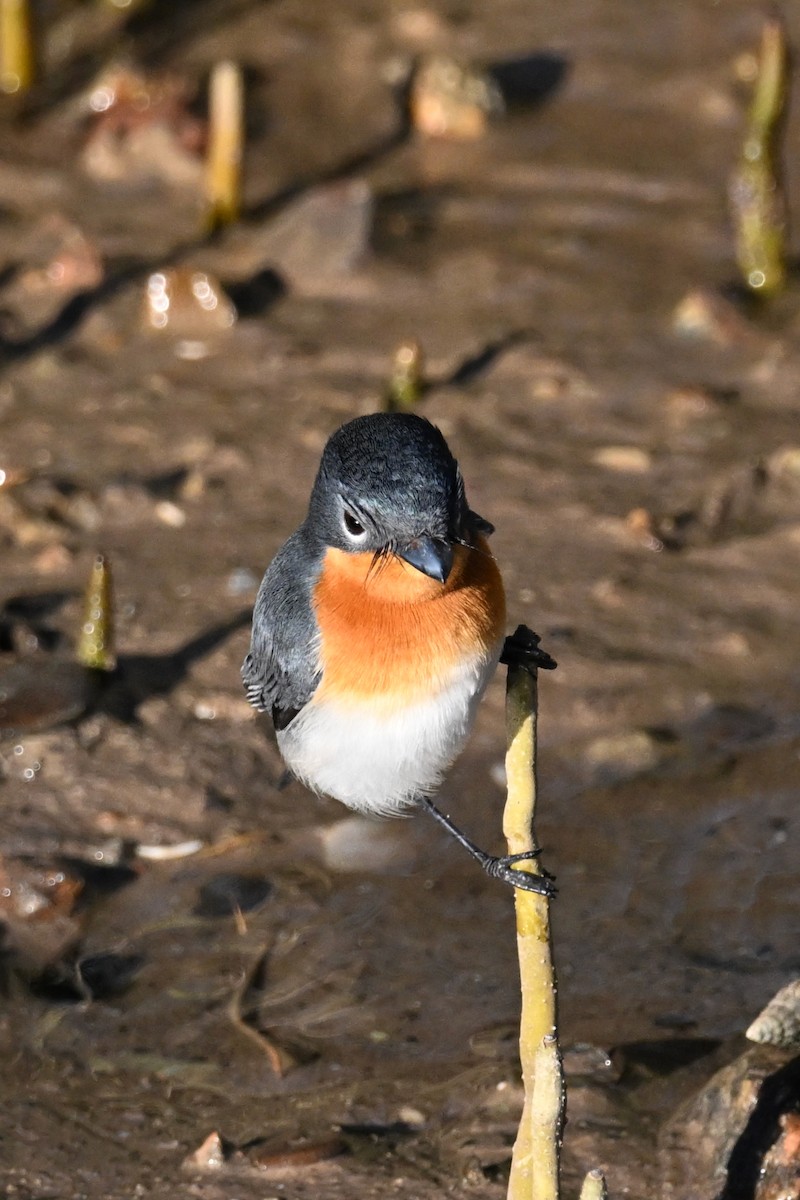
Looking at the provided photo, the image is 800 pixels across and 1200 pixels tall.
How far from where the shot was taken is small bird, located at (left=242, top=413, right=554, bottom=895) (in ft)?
13.9

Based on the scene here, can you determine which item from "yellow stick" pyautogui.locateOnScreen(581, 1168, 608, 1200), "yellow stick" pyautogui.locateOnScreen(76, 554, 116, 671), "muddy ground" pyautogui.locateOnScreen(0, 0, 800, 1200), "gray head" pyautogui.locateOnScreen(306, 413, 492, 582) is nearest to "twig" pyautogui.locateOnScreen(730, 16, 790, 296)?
"muddy ground" pyautogui.locateOnScreen(0, 0, 800, 1200)

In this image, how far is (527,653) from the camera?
4.32 metres

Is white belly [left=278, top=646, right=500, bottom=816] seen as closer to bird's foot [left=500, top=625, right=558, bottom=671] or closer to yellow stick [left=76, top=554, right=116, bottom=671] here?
bird's foot [left=500, top=625, right=558, bottom=671]

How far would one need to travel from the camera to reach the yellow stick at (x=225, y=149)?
8.66 meters

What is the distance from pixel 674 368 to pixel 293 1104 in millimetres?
4457

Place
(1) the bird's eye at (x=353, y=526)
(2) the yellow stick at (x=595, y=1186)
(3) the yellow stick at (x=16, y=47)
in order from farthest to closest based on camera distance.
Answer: (3) the yellow stick at (x=16, y=47) → (1) the bird's eye at (x=353, y=526) → (2) the yellow stick at (x=595, y=1186)

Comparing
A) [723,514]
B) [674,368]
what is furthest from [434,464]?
[674,368]

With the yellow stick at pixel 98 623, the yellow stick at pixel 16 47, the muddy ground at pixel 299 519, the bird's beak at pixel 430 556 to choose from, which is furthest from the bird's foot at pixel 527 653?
the yellow stick at pixel 16 47

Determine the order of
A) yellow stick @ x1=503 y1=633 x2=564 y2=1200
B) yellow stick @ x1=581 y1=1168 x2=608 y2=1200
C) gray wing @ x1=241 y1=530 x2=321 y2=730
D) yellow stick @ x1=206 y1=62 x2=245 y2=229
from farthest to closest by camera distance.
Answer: yellow stick @ x1=206 y1=62 x2=245 y2=229 → gray wing @ x1=241 y1=530 x2=321 y2=730 → yellow stick @ x1=503 y1=633 x2=564 y2=1200 → yellow stick @ x1=581 y1=1168 x2=608 y2=1200

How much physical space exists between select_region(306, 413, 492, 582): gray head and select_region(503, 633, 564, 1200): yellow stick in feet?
1.57

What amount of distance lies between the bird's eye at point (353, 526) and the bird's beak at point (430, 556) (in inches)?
7.5

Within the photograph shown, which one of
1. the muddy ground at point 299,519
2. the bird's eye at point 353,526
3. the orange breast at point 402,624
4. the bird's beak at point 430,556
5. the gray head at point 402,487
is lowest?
the muddy ground at point 299,519

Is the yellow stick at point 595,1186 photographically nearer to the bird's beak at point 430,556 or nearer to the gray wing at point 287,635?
the bird's beak at point 430,556

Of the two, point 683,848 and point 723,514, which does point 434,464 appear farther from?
point 723,514
